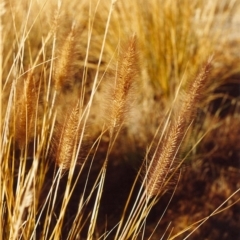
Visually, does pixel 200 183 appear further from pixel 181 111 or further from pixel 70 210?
pixel 181 111

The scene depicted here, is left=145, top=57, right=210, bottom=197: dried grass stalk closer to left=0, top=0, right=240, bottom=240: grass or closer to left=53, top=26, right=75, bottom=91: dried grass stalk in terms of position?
left=53, top=26, right=75, bottom=91: dried grass stalk

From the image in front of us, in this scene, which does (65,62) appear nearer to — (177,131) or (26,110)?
(26,110)

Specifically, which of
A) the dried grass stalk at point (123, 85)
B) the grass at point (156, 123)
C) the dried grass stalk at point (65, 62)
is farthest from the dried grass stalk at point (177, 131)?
the grass at point (156, 123)

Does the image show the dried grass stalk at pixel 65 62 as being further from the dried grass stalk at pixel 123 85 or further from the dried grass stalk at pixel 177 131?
the dried grass stalk at pixel 177 131

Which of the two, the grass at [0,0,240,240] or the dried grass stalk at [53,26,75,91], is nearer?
the dried grass stalk at [53,26,75,91]

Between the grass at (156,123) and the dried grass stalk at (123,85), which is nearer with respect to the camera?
the dried grass stalk at (123,85)

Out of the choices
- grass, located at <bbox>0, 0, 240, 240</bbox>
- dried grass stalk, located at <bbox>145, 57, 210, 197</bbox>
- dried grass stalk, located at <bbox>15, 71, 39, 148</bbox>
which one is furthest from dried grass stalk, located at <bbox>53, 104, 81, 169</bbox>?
grass, located at <bbox>0, 0, 240, 240</bbox>

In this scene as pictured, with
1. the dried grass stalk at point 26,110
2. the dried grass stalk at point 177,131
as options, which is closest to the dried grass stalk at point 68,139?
the dried grass stalk at point 26,110

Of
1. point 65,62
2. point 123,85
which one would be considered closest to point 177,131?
point 123,85

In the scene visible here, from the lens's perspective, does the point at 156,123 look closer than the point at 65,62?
No

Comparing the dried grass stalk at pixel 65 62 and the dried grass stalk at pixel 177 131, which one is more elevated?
the dried grass stalk at pixel 65 62

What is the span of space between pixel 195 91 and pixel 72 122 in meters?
0.24

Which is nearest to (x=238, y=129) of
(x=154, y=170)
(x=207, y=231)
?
(x=207, y=231)

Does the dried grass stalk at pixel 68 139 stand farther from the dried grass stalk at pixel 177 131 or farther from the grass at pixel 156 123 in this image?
the grass at pixel 156 123
